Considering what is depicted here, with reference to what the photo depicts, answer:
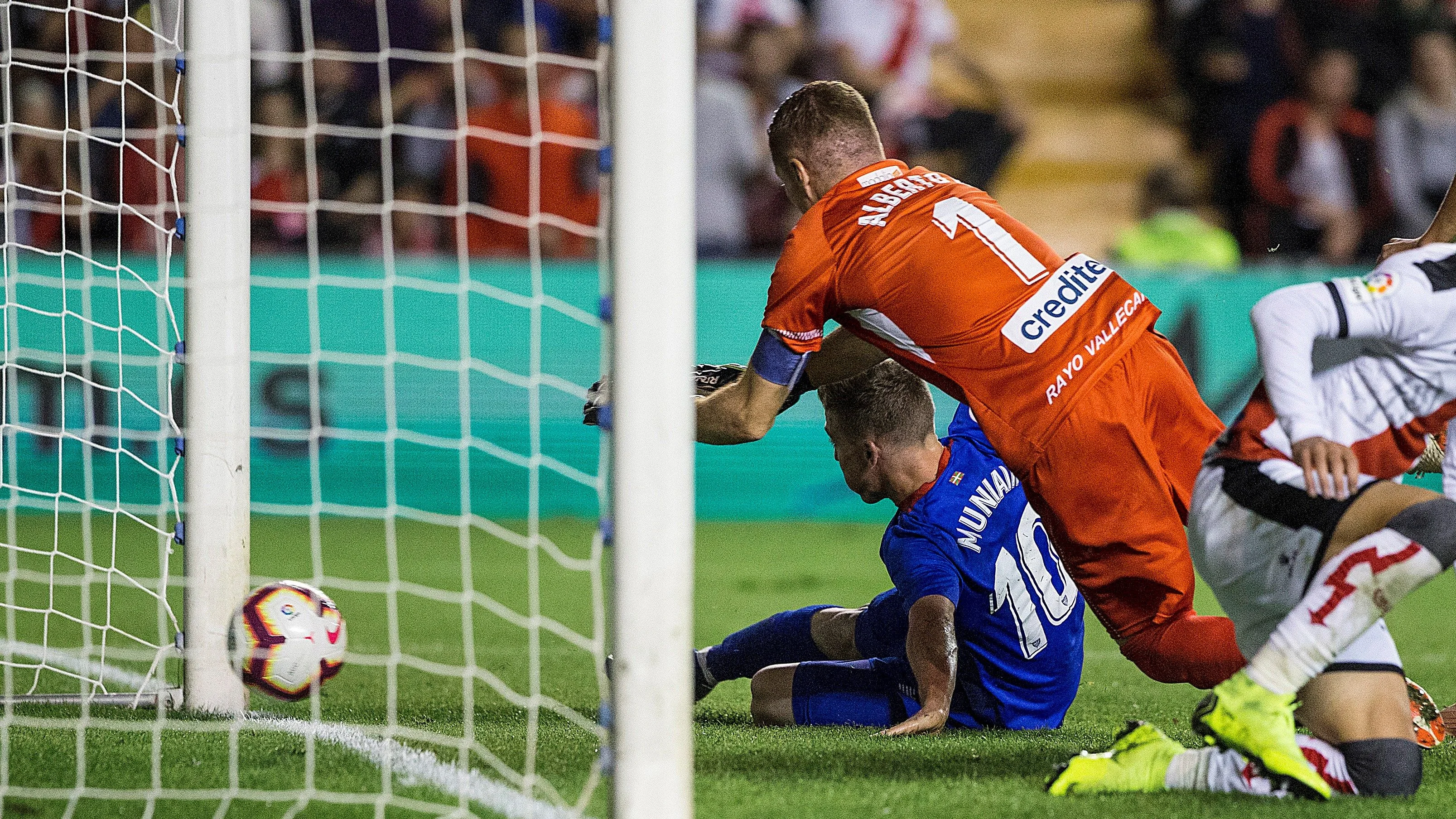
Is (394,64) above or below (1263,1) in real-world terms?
below

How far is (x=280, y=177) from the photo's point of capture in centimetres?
899

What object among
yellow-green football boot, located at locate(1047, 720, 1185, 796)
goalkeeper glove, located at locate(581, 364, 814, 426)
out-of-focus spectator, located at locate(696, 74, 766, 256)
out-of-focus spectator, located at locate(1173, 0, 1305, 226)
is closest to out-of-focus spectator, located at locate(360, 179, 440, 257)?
out-of-focus spectator, located at locate(696, 74, 766, 256)

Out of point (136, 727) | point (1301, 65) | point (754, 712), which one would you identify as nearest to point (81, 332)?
point (136, 727)

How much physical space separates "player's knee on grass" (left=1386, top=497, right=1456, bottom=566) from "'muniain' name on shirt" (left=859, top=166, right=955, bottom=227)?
1.48 metres

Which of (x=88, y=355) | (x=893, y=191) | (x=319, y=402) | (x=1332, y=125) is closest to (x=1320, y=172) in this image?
(x=1332, y=125)

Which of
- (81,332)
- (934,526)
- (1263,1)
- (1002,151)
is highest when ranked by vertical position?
(1263,1)

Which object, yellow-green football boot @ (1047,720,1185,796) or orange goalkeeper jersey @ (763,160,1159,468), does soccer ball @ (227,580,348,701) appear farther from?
yellow-green football boot @ (1047,720,1185,796)

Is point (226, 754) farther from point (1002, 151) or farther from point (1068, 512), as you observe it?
point (1002, 151)

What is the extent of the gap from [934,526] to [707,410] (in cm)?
68

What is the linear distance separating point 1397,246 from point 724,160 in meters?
7.00

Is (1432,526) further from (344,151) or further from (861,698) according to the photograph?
(344,151)

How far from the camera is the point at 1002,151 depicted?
456 inches

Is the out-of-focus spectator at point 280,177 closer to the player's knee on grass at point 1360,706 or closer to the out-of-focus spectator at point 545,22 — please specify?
the out-of-focus spectator at point 545,22

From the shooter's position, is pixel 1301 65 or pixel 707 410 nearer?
pixel 707 410
